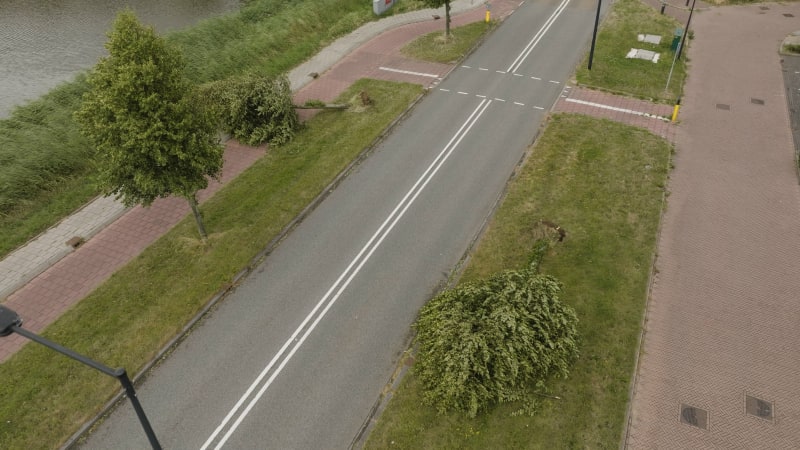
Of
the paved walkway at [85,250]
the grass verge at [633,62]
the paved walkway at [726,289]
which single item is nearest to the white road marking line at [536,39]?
the grass verge at [633,62]

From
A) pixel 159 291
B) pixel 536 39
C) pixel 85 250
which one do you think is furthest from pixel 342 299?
pixel 536 39

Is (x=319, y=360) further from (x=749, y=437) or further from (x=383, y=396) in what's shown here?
(x=749, y=437)

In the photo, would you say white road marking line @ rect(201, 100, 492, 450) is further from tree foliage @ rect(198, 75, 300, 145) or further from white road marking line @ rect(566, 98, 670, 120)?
tree foliage @ rect(198, 75, 300, 145)

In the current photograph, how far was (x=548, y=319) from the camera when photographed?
1321cm

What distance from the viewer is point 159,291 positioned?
1606 centimetres

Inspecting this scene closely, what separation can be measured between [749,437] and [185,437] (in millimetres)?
13694

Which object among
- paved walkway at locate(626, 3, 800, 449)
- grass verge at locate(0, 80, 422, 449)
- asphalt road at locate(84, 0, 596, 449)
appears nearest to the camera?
paved walkway at locate(626, 3, 800, 449)

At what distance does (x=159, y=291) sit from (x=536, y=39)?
26.3 m

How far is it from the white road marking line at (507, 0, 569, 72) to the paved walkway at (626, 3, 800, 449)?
8828 millimetres

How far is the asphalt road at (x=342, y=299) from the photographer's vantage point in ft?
42.0

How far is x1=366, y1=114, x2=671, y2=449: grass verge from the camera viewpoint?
40.3 feet

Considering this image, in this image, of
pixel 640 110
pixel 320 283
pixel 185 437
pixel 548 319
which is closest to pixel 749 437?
pixel 548 319

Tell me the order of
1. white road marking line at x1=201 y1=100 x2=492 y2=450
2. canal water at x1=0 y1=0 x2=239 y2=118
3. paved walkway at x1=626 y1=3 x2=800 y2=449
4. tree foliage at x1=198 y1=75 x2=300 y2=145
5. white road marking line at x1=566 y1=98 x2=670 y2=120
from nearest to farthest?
paved walkway at x1=626 y1=3 x2=800 y2=449 < white road marking line at x1=201 y1=100 x2=492 y2=450 < tree foliage at x1=198 y1=75 x2=300 y2=145 < white road marking line at x1=566 y1=98 x2=670 y2=120 < canal water at x1=0 y1=0 x2=239 y2=118

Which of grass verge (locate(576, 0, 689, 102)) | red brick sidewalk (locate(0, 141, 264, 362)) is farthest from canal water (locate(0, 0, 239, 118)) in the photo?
grass verge (locate(576, 0, 689, 102))
